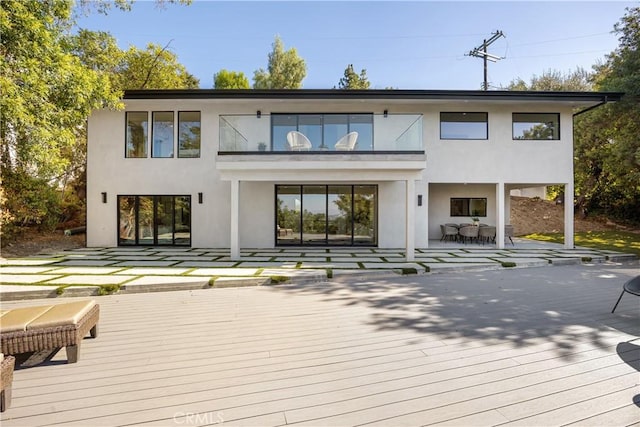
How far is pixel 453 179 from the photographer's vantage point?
12.1 metres

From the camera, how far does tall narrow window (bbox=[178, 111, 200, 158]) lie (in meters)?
12.2

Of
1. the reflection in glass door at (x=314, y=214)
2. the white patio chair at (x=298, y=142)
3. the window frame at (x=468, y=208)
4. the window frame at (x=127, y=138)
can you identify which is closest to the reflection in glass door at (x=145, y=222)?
the window frame at (x=127, y=138)

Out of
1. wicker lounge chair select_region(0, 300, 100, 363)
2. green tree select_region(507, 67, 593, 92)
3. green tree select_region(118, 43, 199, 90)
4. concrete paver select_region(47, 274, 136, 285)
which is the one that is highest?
green tree select_region(507, 67, 593, 92)

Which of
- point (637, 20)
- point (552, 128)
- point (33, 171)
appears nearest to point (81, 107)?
point (33, 171)

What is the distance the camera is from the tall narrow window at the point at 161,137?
479 inches

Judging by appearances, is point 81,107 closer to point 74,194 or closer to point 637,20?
point 74,194

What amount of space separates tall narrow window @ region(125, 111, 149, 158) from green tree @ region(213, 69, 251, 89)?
1741 centimetres

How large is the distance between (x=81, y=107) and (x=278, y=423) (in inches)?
445

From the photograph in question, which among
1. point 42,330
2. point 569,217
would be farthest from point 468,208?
point 42,330

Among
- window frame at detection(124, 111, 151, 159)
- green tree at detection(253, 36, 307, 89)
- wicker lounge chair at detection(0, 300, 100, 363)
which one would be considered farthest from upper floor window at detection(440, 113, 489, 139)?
green tree at detection(253, 36, 307, 89)

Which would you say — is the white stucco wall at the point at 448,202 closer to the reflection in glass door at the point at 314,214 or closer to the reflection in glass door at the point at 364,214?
the reflection in glass door at the point at 364,214

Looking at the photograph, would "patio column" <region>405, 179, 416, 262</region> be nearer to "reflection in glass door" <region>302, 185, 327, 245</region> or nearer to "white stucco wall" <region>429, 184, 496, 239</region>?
"reflection in glass door" <region>302, 185, 327, 245</region>

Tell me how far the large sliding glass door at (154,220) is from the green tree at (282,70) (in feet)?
62.3

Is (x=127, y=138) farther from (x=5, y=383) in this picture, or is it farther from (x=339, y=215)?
(x=5, y=383)
